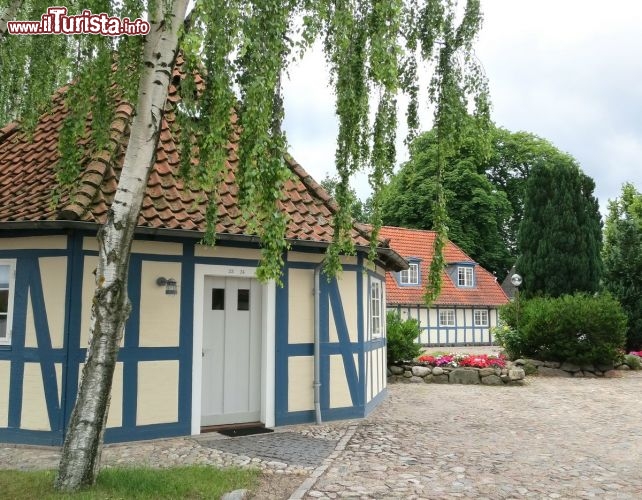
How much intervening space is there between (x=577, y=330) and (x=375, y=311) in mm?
7728

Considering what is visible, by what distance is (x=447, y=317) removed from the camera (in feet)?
94.9

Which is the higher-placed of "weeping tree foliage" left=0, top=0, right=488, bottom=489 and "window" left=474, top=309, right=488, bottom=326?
"weeping tree foliage" left=0, top=0, right=488, bottom=489

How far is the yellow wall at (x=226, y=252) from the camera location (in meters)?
7.95

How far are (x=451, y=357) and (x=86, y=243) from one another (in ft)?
34.2

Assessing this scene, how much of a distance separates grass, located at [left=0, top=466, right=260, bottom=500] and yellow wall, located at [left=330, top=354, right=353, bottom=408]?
3027mm

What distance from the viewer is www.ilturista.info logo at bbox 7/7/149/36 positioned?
5652mm

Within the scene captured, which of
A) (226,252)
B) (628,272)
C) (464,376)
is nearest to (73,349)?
(226,252)

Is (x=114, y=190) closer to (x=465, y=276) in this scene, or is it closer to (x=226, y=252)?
(x=226, y=252)

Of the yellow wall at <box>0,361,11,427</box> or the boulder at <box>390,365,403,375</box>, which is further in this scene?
the boulder at <box>390,365,403,375</box>

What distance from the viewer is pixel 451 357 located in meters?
15.1

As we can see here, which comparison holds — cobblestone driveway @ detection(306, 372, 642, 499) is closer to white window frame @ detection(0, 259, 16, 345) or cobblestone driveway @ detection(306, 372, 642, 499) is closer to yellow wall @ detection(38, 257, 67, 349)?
yellow wall @ detection(38, 257, 67, 349)

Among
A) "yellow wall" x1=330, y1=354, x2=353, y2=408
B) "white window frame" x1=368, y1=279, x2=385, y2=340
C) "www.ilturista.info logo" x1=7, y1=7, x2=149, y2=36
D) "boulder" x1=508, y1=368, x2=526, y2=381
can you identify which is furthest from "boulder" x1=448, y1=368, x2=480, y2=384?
"www.ilturista.info logo" x1=7, y1=7, x2=149, y2=36

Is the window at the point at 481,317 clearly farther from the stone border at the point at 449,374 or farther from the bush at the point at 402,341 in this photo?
the bush at the point at 402,341

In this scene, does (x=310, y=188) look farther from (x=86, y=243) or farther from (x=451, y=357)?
(x=451, y=357)
